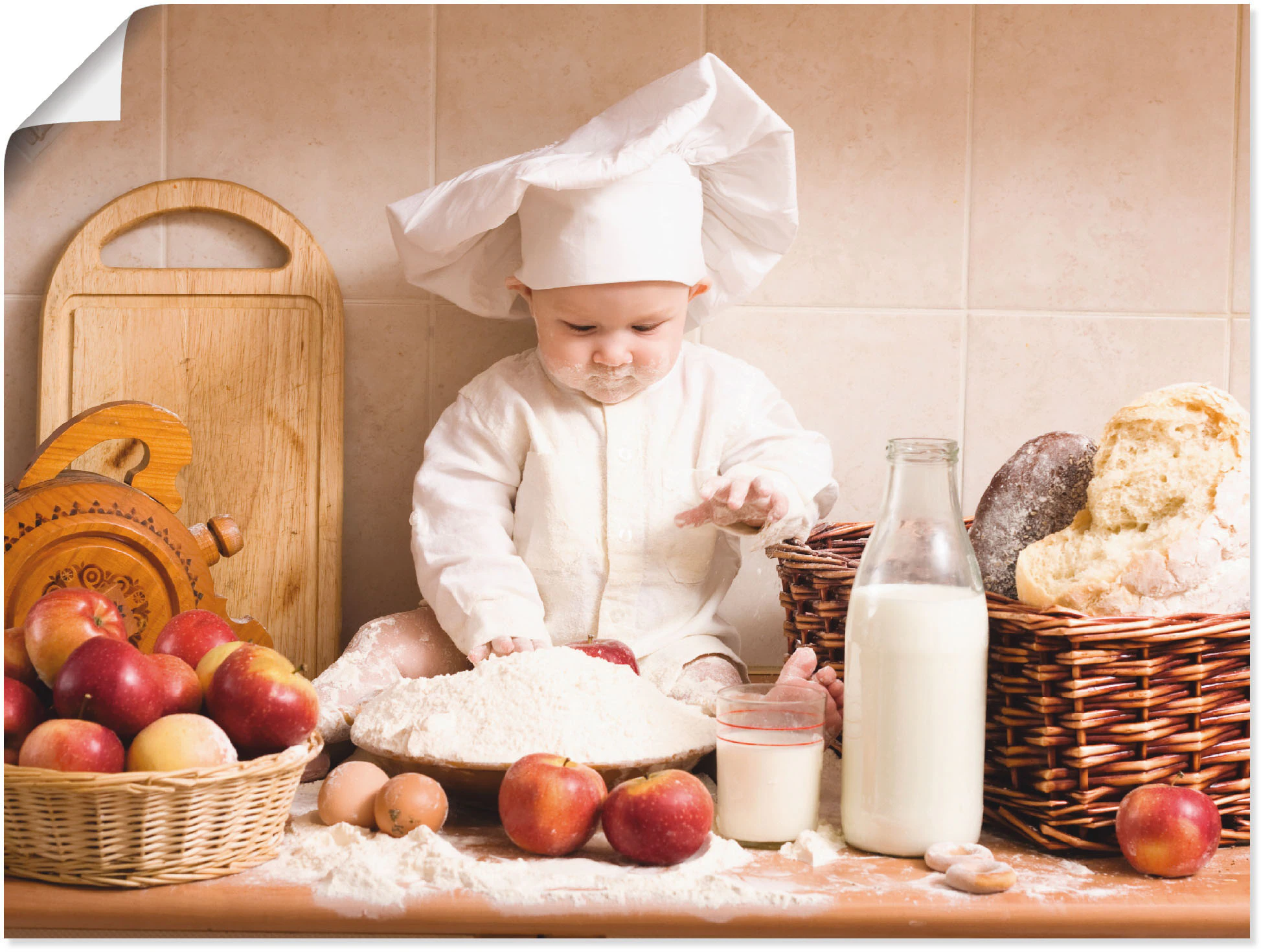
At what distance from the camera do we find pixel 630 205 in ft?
3.58

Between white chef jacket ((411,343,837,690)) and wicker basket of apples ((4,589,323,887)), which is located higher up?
white chef jacket ((411,343,837,690))

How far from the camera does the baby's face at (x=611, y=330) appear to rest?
1103 mm

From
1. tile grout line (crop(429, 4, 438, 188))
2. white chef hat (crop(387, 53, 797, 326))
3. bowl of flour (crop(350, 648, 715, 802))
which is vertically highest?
tile grout line (crop(429, 4, 438, 188))

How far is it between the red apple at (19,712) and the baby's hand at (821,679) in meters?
0.57

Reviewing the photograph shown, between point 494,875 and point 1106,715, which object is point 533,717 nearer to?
point 494,875

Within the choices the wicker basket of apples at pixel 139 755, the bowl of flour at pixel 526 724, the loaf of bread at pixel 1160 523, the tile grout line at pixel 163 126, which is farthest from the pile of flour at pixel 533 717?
the tile grout line at pixel 163 126

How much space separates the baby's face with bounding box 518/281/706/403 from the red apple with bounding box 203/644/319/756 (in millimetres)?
485

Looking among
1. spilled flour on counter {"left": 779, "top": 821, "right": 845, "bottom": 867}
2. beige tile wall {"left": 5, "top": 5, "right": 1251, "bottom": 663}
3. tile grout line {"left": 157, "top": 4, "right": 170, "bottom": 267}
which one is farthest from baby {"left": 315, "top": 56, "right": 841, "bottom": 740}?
tile grout line {"left": 157, "top": 4, "right": 170, "bottom": 267}

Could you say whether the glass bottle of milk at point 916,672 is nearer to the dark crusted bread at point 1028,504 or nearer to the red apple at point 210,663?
the dark crusted bread at point 1028,504

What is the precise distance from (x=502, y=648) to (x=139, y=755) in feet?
1.34

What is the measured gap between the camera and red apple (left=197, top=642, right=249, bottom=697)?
79 cm

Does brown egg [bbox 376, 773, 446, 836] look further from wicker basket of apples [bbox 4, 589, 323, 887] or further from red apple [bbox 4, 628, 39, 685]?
red apple [bbox 4, 628, 39, 685]

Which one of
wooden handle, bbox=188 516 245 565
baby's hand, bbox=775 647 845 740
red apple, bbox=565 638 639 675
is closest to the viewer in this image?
baby's hand, bbox=775 647 845 740

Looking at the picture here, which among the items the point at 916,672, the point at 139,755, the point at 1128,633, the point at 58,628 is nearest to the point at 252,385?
the point at 58,628
